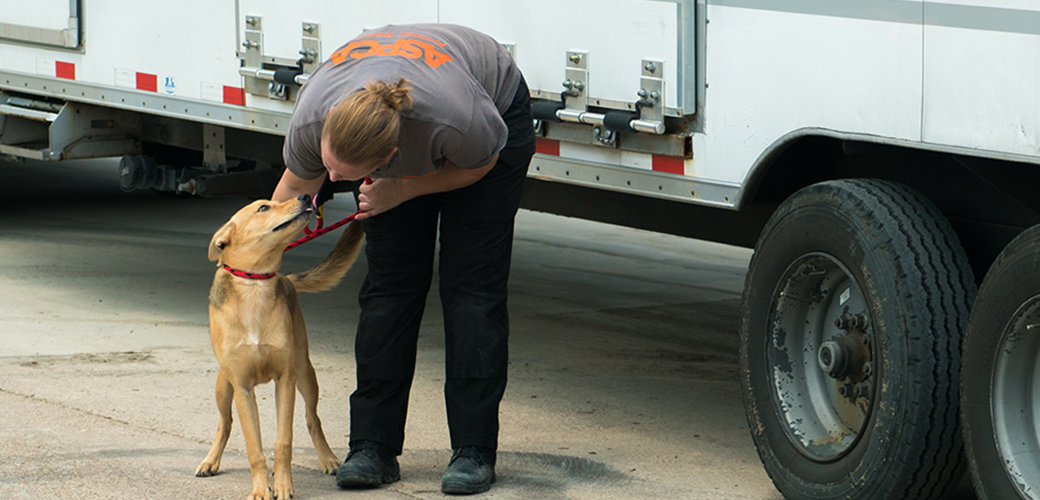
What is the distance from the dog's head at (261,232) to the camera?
3.76 m

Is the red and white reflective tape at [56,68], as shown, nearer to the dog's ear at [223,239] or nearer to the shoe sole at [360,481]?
the dog's ear at [223,239]

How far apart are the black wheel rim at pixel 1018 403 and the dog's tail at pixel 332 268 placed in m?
2.08

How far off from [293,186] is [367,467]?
862 millimetres

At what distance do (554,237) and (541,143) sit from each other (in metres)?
4.96

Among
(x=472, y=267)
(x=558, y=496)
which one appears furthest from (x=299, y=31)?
(x=558, y=496)

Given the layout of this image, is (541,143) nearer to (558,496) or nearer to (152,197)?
(558,496)

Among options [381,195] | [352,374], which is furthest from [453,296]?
[352,374]

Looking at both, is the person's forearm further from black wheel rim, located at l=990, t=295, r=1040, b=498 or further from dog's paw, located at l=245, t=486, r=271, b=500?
black wheel rim, located at l=990, t=295, r=1040, b=498

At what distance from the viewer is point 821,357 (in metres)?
3.58

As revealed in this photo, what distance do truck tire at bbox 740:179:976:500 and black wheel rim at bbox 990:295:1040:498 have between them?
198 millimetres

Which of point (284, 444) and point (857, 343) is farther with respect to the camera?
point (284, 444)

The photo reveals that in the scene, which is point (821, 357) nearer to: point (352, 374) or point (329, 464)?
point (329, 464)

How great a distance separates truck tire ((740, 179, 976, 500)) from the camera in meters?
3.23

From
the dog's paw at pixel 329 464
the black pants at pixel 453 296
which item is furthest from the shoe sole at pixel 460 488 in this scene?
the dog's paw at pixel 329 464
